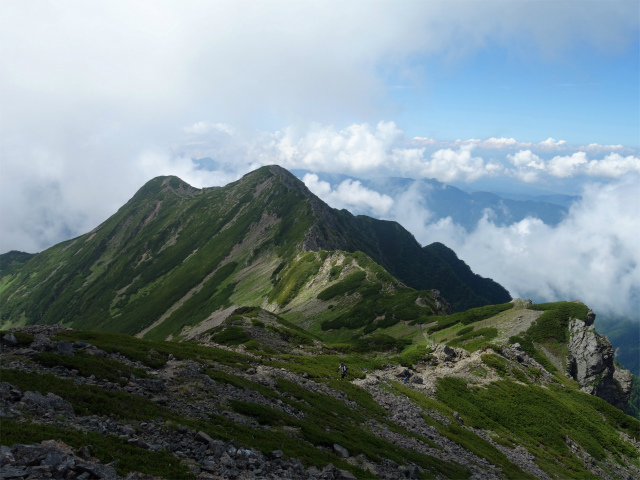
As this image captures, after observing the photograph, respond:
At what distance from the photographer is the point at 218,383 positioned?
31250mm

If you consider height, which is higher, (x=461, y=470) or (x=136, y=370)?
(x=136, y=370)

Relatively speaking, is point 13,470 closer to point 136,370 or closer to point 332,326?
point 136,370

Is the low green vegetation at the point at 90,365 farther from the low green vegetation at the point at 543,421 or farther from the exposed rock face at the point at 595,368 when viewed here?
the exposed rock face at the point at 595,368

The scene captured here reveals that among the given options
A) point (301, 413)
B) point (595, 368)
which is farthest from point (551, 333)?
point (301, 413)

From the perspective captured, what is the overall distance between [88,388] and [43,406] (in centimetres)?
337

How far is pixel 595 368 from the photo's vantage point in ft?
269

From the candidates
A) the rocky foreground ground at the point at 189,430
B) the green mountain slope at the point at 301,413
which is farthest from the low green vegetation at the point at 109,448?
the rocky foreground ground at the point at 189,430

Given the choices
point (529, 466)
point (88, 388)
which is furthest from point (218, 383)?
point (529, 466)

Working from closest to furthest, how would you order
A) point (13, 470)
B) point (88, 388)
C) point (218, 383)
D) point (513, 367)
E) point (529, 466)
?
point (13, 470) → point (88, 388) → point (218, 383) → point (529, 466) → point (513, 367)

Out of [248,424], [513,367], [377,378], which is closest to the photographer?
[248,424]

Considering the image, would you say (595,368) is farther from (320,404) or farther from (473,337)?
(320,404)

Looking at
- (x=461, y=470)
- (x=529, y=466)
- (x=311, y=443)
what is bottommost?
(x=529, y=466)

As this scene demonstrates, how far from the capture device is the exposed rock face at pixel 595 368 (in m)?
81.4

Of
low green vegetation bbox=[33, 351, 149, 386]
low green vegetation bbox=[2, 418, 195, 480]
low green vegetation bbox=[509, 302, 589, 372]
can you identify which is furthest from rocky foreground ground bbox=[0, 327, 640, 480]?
low green vegetation bbox=[509, 302, 589, 372]
